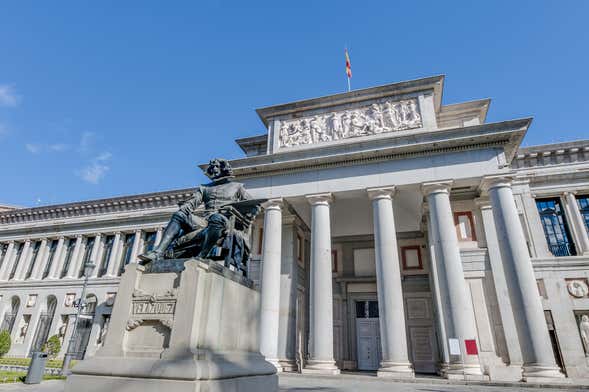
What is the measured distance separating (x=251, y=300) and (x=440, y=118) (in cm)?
1790

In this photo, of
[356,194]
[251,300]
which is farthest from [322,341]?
[251,300]

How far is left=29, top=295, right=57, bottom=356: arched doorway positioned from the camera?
28969 millimetres

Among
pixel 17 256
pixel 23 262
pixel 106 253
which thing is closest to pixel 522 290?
pixel 106 253

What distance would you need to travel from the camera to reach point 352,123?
18953 mm

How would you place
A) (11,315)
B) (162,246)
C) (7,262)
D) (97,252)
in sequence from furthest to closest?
(7,262) < (11,315) < (97,252) < (162,246)

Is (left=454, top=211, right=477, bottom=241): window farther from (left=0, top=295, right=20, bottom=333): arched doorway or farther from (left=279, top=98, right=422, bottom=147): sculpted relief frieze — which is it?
(left=0, top=295, right=20, bottom=333): arched doorway

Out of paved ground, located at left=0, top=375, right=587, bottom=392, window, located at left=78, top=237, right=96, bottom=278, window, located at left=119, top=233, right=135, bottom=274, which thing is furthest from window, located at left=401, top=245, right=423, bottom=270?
window, located at left=78, top=237, right=96, bottom=278

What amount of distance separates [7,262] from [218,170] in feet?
127

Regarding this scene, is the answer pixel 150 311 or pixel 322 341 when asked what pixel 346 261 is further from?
pixel 150 311

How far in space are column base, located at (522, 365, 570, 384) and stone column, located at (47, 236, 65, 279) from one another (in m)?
35.2

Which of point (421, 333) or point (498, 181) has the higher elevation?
point (498, 181)

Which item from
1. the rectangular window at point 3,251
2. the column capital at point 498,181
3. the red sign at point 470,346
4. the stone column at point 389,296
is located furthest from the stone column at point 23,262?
the column capital at point 498,181

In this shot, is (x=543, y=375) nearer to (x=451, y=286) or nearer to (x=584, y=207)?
(x=451, y=286)

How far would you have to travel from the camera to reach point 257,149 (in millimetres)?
23016
